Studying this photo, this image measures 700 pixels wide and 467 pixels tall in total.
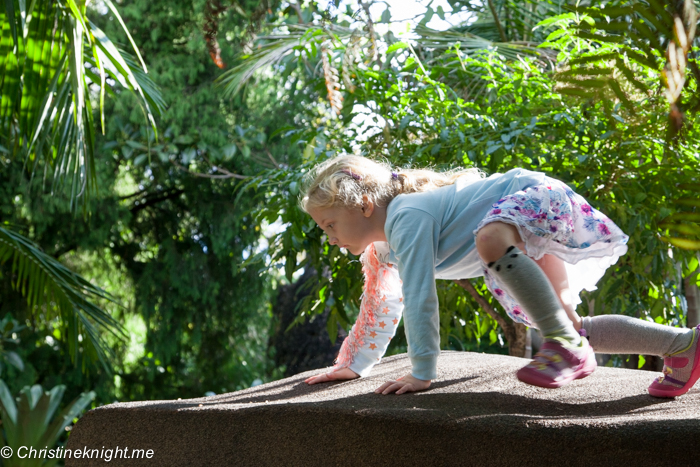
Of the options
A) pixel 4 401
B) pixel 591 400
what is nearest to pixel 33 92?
pixel 591 400

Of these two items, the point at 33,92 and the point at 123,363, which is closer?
→ the point at 33,92

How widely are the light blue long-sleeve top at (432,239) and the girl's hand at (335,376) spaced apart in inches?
15.6

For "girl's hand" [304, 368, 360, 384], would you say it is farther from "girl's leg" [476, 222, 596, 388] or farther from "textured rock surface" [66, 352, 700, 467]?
"girl's leg" [476, 222, 596, 388]

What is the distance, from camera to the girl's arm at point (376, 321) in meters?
1.73

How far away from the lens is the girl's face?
4.96ft

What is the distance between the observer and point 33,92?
186 centimetres

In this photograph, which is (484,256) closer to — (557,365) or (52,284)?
(557,365)

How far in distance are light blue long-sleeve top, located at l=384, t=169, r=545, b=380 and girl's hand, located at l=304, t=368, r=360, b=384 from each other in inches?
15.6

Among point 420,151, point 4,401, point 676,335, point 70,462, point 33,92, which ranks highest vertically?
point 33,92

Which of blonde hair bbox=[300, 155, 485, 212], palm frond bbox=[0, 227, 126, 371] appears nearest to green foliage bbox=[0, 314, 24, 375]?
palm frond bbox=[0, 227, 126, 371]

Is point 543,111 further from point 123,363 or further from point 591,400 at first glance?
point 123,363

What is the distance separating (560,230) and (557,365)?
0.34m

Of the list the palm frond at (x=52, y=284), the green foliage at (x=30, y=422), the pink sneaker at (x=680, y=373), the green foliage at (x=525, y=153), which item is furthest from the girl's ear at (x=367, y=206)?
the green foliage at (x=30, y=422)

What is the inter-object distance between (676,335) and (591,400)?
0.24 meters
